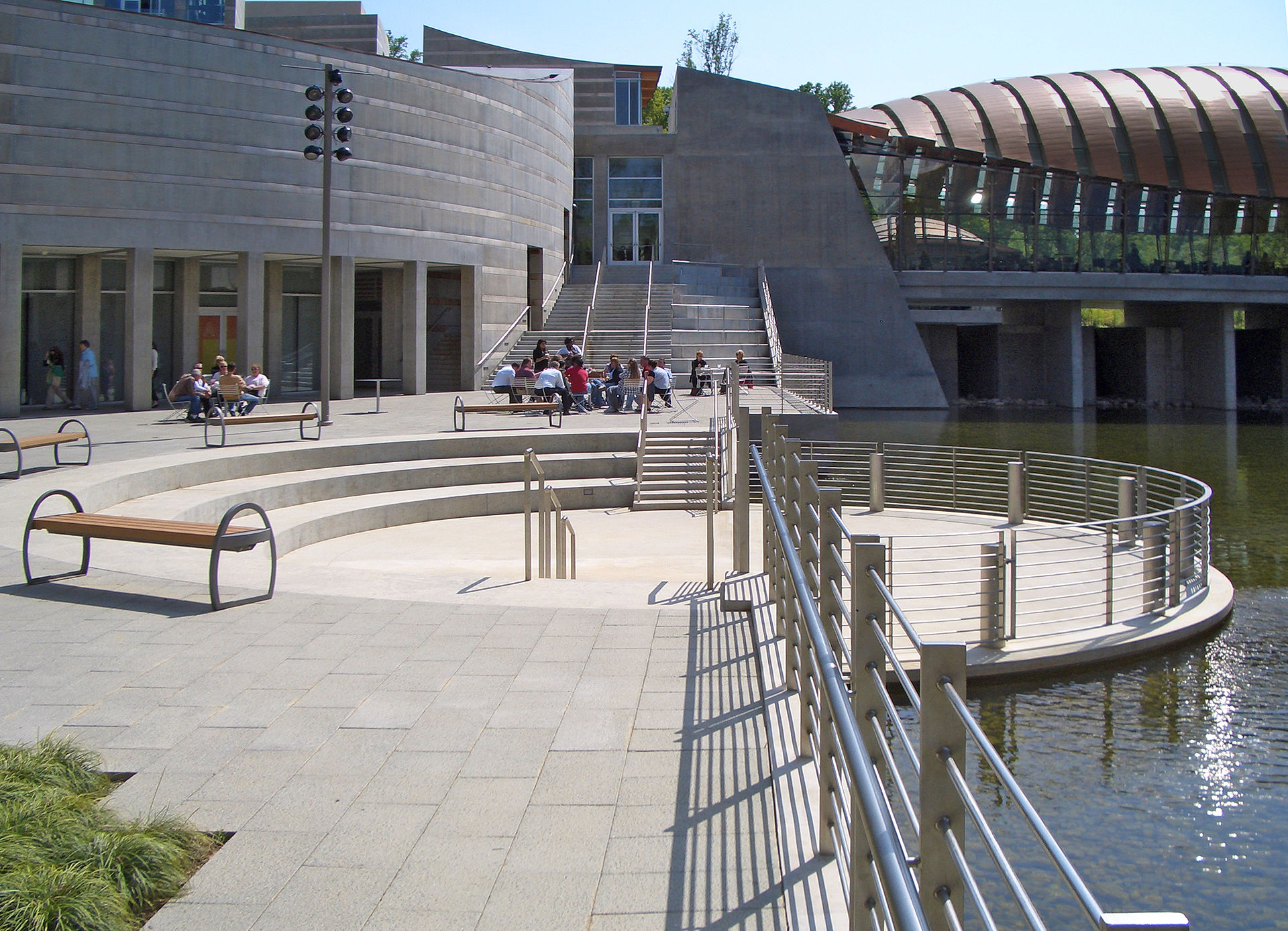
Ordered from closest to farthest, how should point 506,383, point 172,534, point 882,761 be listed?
1. point 882,761
2. point 172,534
3. point 506,383

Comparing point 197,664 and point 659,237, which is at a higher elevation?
point 659,237

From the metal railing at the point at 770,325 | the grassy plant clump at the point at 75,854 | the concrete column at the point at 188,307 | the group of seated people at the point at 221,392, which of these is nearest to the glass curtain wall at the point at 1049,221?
the metal railing at the point at 770,325

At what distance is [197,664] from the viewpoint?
697cm

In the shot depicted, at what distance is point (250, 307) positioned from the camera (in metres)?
28.2

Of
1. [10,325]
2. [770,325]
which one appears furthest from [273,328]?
[770,325]

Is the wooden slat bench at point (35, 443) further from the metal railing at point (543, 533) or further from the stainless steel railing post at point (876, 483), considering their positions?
the stainless steel railing post at point (876, 483)

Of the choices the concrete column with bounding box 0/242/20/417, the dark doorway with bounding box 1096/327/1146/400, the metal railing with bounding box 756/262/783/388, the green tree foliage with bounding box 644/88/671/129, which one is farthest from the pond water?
the green tree foliage with bounding box 644/88/671/129

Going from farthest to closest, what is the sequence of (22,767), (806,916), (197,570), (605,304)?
(605,304) < (197,570) < (22,767) < (806,916)

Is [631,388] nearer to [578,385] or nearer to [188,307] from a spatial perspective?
[578,385]

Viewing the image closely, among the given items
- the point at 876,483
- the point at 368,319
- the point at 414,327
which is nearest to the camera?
the point at 876,483

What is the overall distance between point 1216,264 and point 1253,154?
4.96 meters

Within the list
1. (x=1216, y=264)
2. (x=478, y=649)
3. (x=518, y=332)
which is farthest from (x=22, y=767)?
(x=1216, y=264)

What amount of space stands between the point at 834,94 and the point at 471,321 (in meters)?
70.6

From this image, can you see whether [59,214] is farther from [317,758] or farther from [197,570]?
[317,758]
